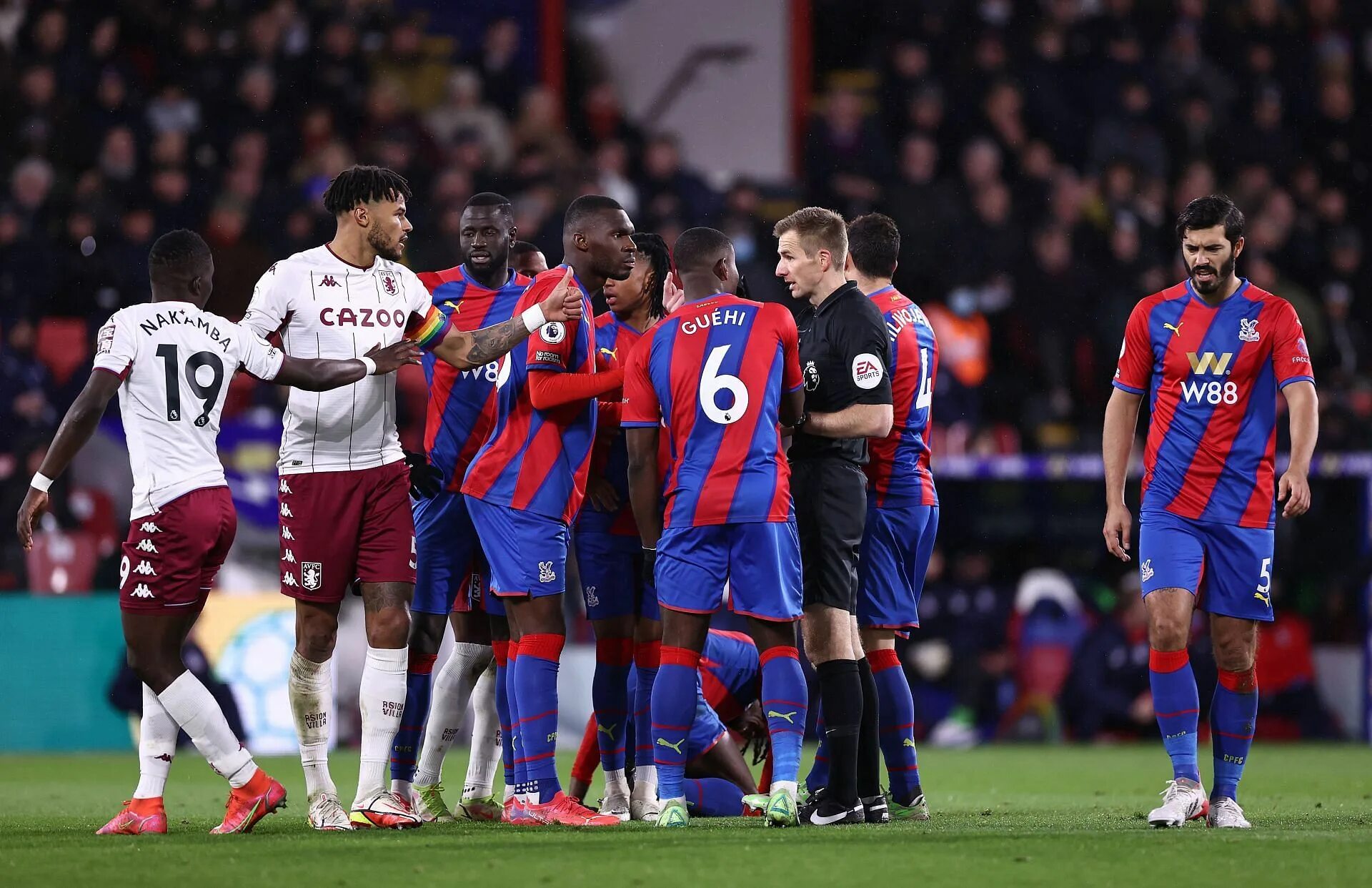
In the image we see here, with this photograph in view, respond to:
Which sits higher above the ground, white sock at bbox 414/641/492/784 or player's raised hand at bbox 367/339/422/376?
player's raised hand at bbox 367/339/422/376

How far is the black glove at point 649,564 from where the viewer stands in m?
6.71

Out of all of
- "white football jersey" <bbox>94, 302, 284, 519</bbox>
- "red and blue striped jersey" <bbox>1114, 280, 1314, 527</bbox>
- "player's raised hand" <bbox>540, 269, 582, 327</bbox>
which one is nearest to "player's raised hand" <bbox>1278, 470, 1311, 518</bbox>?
"red and blue striped jersey" <bbox>1114, 280, 1314, 527</bbox>

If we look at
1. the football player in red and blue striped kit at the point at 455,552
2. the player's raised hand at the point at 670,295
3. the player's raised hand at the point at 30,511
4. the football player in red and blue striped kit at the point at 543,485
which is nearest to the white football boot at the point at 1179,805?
the football player in red and blue striped kit at the point at 543,485

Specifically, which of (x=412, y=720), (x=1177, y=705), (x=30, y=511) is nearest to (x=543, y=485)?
(x=412, y=720)

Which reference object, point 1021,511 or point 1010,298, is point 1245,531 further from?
point 1010,298

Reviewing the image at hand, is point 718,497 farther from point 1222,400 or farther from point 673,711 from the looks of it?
point 1222,400

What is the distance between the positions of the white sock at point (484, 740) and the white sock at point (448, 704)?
86mm

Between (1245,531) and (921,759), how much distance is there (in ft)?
17.9

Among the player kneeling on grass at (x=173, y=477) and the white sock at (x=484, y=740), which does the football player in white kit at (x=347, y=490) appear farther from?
the white sock at (x=484, y=740)

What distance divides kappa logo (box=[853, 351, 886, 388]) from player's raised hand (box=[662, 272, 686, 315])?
0.93 meters

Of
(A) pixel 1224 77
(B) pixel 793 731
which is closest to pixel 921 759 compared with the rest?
(B) pixel 793 731

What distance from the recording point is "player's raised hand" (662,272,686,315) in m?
7.29

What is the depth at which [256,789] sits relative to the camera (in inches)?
250

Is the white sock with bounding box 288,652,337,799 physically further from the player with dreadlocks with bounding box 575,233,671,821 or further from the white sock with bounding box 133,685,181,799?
Result: the player with dreadlocks with bounding box 575,233,671,821
